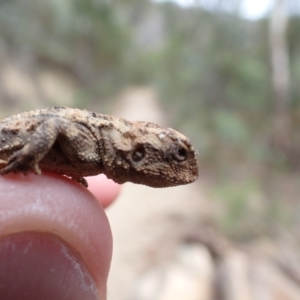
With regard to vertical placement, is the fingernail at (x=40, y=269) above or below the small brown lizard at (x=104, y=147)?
below

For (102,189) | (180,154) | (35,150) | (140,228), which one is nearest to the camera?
(35,150)

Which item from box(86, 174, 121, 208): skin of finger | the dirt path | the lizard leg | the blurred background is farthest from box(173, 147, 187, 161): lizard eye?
the dirt path

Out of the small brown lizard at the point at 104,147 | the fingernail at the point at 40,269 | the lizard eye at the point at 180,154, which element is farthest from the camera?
the lizard eye at the point at 180,154

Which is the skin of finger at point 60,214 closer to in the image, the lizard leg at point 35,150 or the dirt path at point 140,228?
the lizard leg at point 35,150

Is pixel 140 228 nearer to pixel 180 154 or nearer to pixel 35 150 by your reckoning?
pixel 180 154

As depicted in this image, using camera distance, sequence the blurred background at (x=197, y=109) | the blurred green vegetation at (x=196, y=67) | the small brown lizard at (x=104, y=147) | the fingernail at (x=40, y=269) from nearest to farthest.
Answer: the fingernail at (x=40, y=269) → the small brown lizard at (x=104, y=147) → the blurred background at (x=197, y=109) → the blurred green vegetation at (x=196, y=67)

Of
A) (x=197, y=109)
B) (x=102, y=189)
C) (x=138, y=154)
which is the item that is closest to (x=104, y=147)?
(x=138, y=154)

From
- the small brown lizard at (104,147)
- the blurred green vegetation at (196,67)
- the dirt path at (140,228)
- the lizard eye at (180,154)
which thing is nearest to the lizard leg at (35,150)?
the small brown lizard at (104,147)
